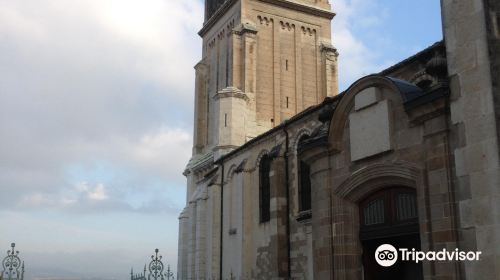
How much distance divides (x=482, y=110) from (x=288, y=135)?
658 inches

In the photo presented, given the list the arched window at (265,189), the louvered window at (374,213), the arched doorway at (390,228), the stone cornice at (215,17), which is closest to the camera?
the arched doorway at (390,228)

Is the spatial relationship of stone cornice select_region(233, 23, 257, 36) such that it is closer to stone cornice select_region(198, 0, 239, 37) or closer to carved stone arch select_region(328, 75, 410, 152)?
stone cornice select_region(198, 0, 239, 37)

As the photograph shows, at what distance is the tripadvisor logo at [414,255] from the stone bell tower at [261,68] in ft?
83.7

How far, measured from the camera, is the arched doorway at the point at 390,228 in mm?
10289

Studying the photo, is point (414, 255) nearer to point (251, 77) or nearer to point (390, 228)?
point (390, 228)

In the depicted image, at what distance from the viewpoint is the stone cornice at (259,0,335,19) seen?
138 feet

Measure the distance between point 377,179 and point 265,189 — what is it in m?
16.5

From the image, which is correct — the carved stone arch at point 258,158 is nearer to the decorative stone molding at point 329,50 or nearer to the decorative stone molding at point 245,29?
the decorative stone molding at point 245,29

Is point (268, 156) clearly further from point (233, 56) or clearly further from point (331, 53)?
point (331, 53)

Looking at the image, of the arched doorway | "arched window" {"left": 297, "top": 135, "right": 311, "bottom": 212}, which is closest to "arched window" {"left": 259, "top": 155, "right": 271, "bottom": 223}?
"arched window" {"left": 297, "top": 135, "right": 311, "bottom": 212}

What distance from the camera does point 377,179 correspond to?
10719 millimetres

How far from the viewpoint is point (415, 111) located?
966cm

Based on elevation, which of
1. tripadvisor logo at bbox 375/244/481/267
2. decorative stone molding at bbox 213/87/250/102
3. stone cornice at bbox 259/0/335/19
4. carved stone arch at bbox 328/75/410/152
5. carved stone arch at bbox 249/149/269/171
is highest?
stone cornice at bbox 259/0/335/19

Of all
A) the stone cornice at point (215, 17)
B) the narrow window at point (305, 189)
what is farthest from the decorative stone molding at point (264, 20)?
the narrow window at point (305, 189)
